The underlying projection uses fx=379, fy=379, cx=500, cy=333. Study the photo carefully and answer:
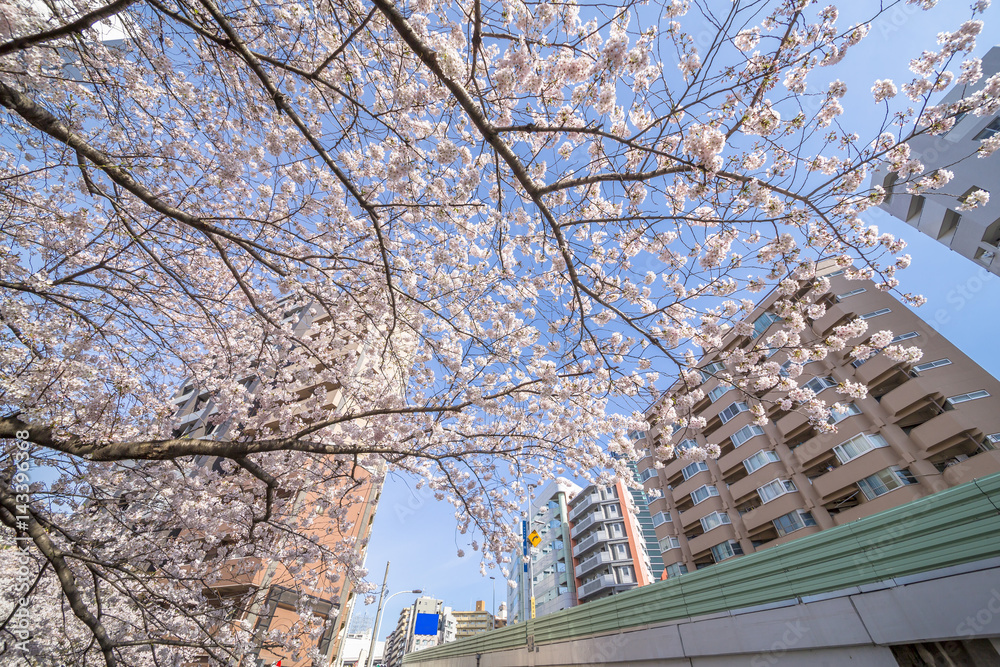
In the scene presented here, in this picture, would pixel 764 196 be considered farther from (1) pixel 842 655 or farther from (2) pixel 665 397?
(1) pixel 842 655

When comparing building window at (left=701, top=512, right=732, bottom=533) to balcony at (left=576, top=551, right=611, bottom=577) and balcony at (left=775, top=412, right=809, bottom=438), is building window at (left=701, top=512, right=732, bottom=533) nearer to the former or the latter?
balcony at (left=775, top=412, right=809, bottom=438)

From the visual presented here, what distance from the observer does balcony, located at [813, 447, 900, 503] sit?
1540cm

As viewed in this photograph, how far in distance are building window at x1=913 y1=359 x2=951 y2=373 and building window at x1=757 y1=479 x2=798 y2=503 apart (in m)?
7.40

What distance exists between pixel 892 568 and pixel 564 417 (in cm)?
400

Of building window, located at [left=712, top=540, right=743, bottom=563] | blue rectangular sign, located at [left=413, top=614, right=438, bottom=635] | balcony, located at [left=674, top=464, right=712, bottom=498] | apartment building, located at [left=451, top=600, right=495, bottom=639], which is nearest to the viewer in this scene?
blue rectangular sign, located at [left=413, top=614, right=438, bottom=635]

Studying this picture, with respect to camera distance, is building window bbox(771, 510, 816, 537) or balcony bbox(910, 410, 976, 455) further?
building window bbox(771, 510, 816, 537)

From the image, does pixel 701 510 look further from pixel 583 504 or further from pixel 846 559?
pixel 846 559

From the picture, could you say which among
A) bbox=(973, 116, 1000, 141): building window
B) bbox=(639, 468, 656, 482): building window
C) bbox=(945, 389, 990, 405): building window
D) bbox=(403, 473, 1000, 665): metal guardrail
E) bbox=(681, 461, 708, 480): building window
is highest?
bbox=(973, 116, 1000, 141): building window

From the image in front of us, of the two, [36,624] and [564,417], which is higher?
[564,417]

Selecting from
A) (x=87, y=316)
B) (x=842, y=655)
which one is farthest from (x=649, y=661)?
(x=87, y=316)

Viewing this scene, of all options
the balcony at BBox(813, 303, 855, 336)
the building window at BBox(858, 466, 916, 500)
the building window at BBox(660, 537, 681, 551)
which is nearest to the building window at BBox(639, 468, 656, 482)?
the building window at BBox(660, 537, 681, 551)

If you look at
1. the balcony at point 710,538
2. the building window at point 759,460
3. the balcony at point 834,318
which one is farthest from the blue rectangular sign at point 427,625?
the balcony at point 834,318

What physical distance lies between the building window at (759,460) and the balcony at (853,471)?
2.45 m

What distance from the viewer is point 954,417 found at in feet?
45.5
